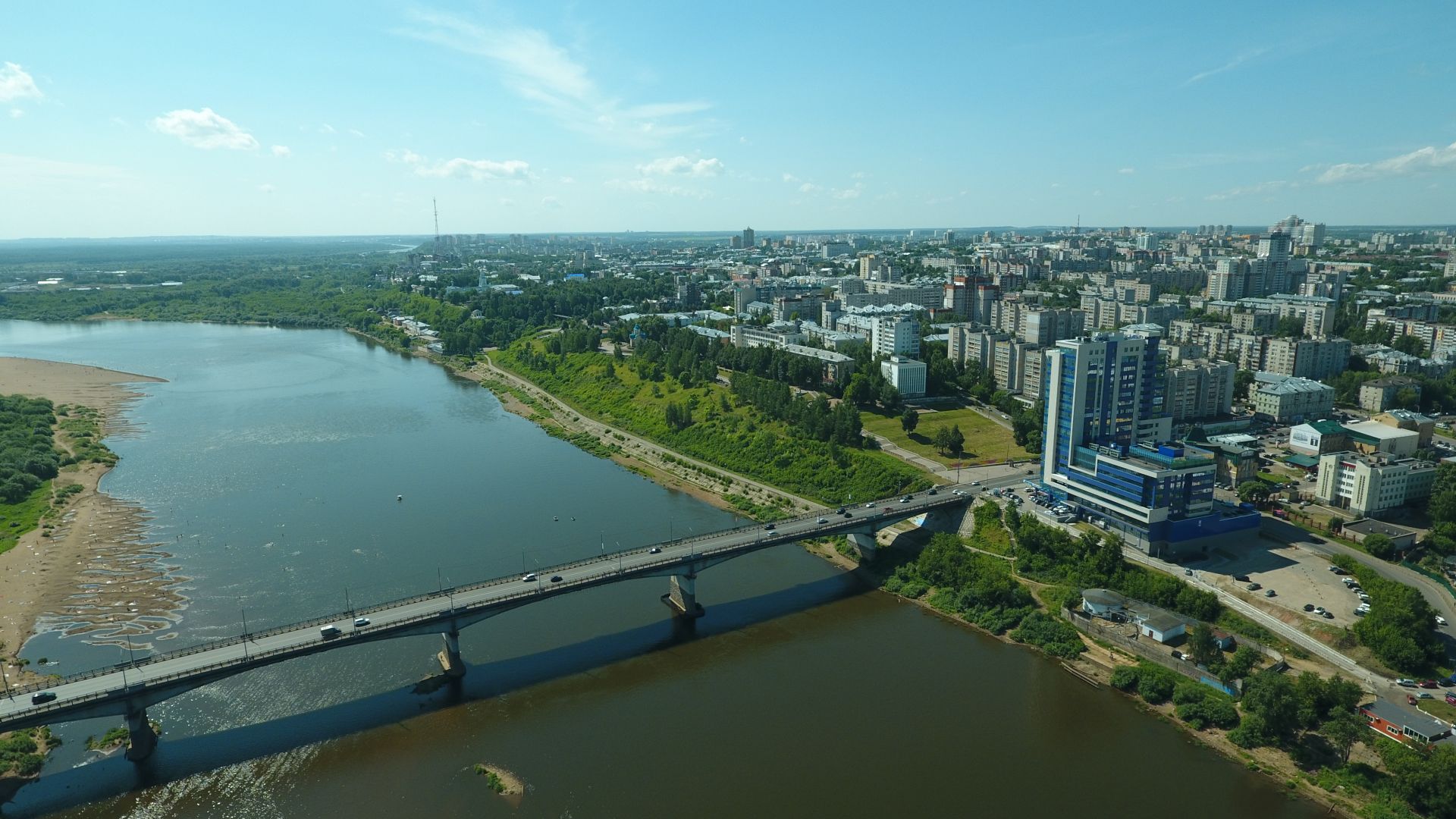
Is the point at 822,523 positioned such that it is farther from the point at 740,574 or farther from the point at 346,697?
the point at 346,697

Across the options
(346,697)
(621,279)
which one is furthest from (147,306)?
(346,697)

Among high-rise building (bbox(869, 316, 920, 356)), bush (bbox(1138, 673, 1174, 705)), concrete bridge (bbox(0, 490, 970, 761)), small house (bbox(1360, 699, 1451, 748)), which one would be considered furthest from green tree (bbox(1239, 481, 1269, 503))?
high-rise building (bbox(869, 316, 920, 356))

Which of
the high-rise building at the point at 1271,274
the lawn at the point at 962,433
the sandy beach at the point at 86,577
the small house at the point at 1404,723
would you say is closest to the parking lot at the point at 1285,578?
the small house at the point at 1404,723

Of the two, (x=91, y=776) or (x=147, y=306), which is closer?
(x=91, y=776)

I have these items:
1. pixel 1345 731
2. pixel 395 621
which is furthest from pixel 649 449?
pixel 1345 731

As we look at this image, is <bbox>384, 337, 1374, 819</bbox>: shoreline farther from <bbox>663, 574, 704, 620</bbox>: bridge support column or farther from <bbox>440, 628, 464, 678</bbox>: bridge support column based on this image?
<bbox>440, 628, 464, 678</bbox>: bridge support column

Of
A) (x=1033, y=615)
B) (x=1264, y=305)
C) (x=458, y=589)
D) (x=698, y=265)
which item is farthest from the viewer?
(x=698, y=265)

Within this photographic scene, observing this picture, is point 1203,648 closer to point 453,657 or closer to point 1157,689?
point 1157,689
